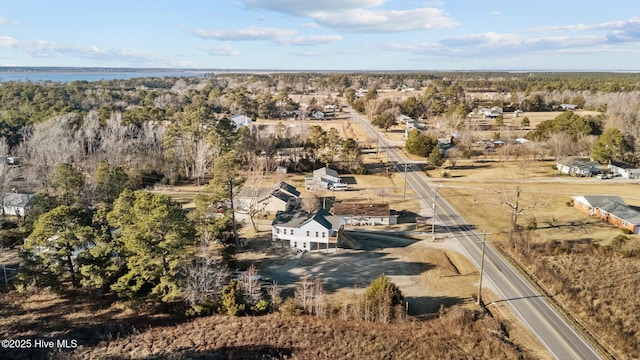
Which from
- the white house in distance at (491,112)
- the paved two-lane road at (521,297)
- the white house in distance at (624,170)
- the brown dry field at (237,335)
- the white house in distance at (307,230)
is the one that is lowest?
the brown dry field at (237,335)

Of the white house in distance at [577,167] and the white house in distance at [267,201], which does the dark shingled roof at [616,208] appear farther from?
the white house in distance at [267,201]

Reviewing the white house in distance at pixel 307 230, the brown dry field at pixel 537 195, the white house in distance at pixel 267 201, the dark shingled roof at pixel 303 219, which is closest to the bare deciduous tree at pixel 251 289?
the white house in distance at pixel 307 230

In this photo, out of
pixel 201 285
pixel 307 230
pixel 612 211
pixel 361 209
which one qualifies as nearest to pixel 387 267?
pixel 307 230

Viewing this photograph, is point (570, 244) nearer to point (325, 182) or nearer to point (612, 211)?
point (612, 211)

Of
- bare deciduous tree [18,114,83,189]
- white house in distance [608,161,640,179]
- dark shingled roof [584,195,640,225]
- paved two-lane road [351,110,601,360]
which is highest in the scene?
bare deciduous tree [18,114,83,189]

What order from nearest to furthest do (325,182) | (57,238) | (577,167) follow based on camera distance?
(57,238) < (325,182) < (577,167)

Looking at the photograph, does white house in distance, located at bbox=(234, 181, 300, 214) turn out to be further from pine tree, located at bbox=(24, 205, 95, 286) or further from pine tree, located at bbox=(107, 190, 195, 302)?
pine tree, located at bbox=(24, 205, 95, 286)

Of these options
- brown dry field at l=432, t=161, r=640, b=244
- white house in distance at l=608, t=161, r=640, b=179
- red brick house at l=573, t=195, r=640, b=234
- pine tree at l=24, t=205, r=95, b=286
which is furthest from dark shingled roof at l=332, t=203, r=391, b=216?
white house in distance at l=608, t=161, r=640, b=179
